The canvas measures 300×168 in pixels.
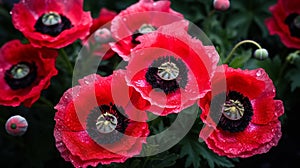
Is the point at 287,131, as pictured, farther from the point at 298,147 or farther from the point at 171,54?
the point at 171,54

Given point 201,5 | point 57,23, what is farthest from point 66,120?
point 201,5

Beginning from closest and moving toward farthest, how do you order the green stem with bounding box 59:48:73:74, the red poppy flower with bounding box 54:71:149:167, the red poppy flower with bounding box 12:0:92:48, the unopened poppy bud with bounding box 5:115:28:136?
the red poppy flower with bounding box 54:71:149:167 → the unopened poppy bud with bounding box 5:115:28:136 → the red poppy flower with bounding box 12:0:92:48 → the green stem with bounding box 59:48:73:74

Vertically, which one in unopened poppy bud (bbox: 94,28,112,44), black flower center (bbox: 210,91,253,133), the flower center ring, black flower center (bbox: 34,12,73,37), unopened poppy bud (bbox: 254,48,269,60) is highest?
black flower center (bbox: 34,12,73,37)

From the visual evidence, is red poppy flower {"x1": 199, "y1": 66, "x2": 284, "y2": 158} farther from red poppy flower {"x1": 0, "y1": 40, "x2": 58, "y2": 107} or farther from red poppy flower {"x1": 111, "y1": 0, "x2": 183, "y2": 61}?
red poppy flower {"x1": 0, "y1": 40, "x2": 58, "y2": 107}

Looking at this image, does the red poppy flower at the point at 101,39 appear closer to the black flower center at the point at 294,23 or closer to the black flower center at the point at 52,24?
the black flower center at the point at 52,24

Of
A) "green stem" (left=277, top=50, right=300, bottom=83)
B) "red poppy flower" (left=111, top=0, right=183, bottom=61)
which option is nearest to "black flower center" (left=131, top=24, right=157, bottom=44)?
"red poppy flower" (left=111, top=0, right=183, bottom=61)

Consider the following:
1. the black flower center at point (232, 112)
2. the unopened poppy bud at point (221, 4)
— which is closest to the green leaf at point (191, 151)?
the black flower center at point (232, 112)

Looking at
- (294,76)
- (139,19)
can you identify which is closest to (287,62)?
(294,76)

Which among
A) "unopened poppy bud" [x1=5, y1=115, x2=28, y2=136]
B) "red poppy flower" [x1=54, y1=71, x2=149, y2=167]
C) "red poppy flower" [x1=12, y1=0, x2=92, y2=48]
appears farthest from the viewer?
"red poppy flower" [x1=12, y1=0, x2=92, y2=48]
